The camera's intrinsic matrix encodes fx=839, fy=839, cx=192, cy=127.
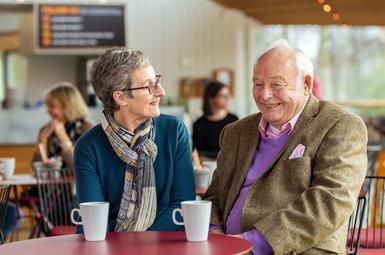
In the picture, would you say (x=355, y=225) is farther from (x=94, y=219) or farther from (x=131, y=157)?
(x=94, y=219)

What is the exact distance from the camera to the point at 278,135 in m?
2.73

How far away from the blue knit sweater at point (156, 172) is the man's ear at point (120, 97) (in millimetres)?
118

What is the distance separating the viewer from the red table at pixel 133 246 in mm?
2123

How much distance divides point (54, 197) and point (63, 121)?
116 centimetres

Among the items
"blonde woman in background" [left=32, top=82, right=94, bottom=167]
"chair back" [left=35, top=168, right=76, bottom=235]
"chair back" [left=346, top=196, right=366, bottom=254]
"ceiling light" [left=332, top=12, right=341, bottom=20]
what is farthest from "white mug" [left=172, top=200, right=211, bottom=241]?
"ceiling light" [left=332, top=12, right=341, bottom=20]

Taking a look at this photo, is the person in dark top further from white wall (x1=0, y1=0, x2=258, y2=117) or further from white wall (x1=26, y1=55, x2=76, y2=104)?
white wall (x1=26, y1=55, x2=76, y2=104)

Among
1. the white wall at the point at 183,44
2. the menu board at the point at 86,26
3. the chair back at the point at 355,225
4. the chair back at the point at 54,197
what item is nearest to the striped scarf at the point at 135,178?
the chair back at the point at 355,225

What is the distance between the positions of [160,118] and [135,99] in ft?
0.47

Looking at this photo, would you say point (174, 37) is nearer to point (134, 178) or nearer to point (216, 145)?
point (216, 145)

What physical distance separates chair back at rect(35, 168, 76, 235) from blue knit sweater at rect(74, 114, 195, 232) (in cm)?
191

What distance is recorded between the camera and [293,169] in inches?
102

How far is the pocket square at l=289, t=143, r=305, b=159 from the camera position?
260cm

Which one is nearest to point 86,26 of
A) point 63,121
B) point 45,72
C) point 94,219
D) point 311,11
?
point 45,72

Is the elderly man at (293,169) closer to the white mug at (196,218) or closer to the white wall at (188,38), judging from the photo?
the white mug at (196,218)
